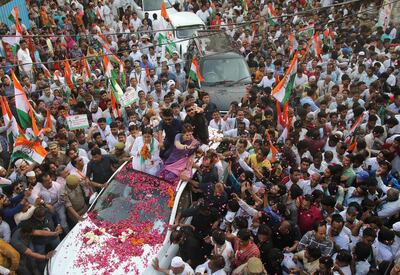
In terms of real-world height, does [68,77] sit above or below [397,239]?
above

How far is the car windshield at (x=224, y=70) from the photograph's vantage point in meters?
11.4

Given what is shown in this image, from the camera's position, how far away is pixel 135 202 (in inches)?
239

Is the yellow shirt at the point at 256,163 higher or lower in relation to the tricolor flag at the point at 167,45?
lower

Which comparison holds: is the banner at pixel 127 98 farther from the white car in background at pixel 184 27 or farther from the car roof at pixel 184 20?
the car roof at pixel 184 20

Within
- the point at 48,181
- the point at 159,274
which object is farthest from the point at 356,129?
the point at 48,181

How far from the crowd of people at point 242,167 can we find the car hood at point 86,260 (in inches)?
10.0

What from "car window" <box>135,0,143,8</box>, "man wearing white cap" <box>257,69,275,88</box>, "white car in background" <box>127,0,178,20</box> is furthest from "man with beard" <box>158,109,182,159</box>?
"car window" <box>135,0,143,8</box>

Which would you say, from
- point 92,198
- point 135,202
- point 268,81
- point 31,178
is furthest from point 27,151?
point 268,81

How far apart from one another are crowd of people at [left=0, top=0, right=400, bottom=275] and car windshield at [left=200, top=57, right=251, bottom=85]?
438mm

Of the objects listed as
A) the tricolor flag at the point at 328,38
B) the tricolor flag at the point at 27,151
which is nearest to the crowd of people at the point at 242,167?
the tricolor flag at the point at 27,151

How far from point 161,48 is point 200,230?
28.3 feet

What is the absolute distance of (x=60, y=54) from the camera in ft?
46.6

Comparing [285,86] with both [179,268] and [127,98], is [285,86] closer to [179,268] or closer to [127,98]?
[127,98]

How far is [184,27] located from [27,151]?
9094 mm
